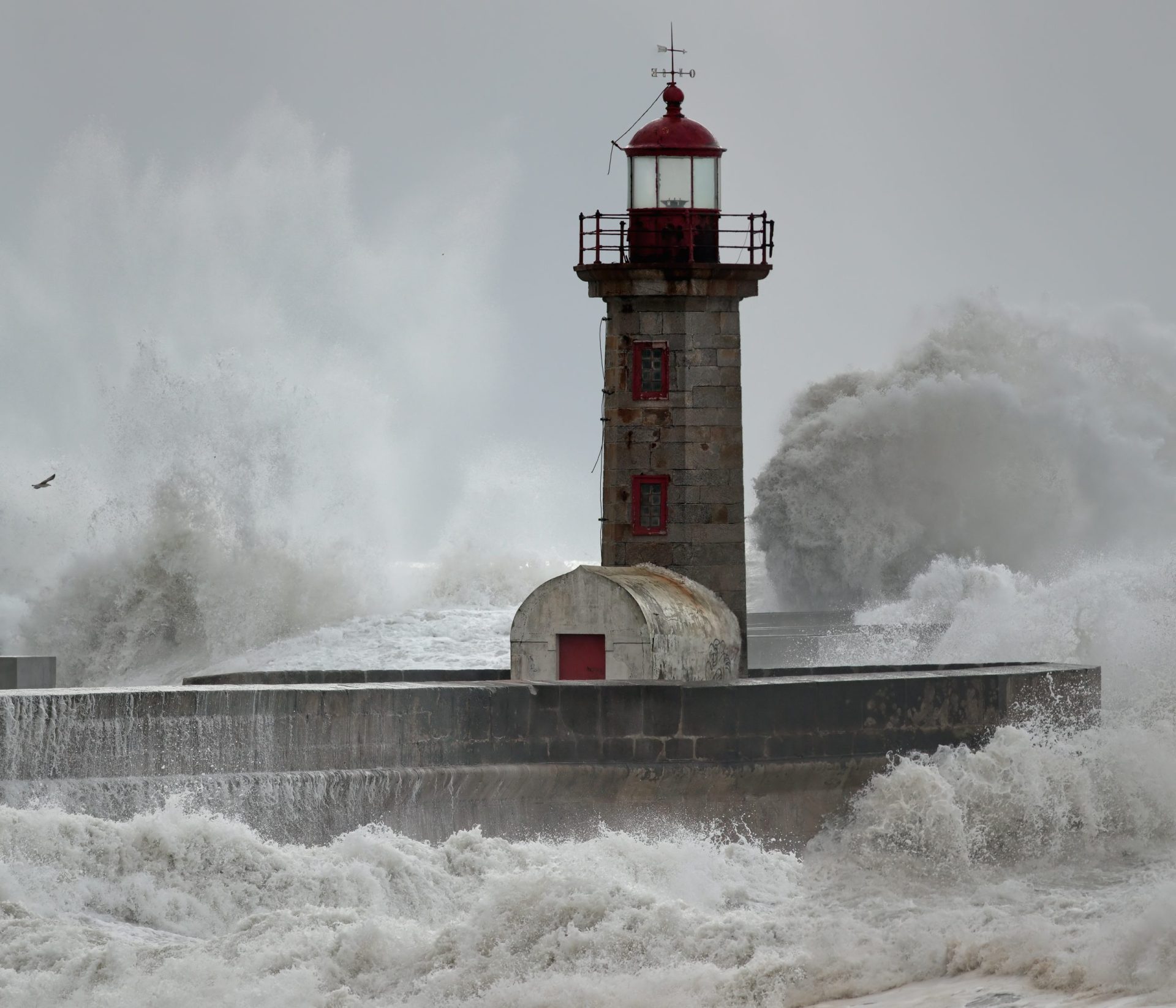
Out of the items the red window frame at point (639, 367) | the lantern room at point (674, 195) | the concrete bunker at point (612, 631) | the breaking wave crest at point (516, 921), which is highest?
the lantern room at point (674, 195)

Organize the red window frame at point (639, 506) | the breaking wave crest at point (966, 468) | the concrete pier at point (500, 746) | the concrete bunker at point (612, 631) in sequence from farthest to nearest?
the breaking wave crest at point (966, 468) → the red window frame at point (639, 506) → the concrete bunker at point (612, 631) → the concrete pier at point (500, 746)

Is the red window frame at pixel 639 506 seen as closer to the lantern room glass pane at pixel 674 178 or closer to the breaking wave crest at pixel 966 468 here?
the lantern room glass pane at pixel 674 178

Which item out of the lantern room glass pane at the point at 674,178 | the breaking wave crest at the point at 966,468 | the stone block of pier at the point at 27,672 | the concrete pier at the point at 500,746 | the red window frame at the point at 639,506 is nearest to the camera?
the concrete pier at the point at 500,746

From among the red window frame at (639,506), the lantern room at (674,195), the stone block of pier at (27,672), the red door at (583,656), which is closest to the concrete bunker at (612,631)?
the red door at (583,656)

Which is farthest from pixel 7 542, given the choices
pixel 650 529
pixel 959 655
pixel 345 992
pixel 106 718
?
pixel 345 992

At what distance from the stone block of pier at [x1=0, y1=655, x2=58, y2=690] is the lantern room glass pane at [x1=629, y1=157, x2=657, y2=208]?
5356 mm

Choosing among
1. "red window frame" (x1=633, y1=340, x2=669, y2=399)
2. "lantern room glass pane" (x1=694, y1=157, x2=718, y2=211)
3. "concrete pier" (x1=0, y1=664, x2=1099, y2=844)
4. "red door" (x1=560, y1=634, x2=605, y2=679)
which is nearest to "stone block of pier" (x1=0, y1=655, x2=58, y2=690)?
"concrete pier" (x1=0, y1=664, x2=1099, y2=844)

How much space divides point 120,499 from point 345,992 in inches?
754

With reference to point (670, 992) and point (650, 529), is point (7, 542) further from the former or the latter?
point (670, 992)

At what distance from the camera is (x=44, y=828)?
1027cm

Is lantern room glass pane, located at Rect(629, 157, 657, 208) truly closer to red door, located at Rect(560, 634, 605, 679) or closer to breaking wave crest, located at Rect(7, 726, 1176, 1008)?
red door, located at Rect(560, 634, 605, 679)

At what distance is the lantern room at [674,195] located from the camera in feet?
49.0

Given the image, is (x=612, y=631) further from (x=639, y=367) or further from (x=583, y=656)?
(x=639, y=367)

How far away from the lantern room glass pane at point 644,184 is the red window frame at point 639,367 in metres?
1.02
